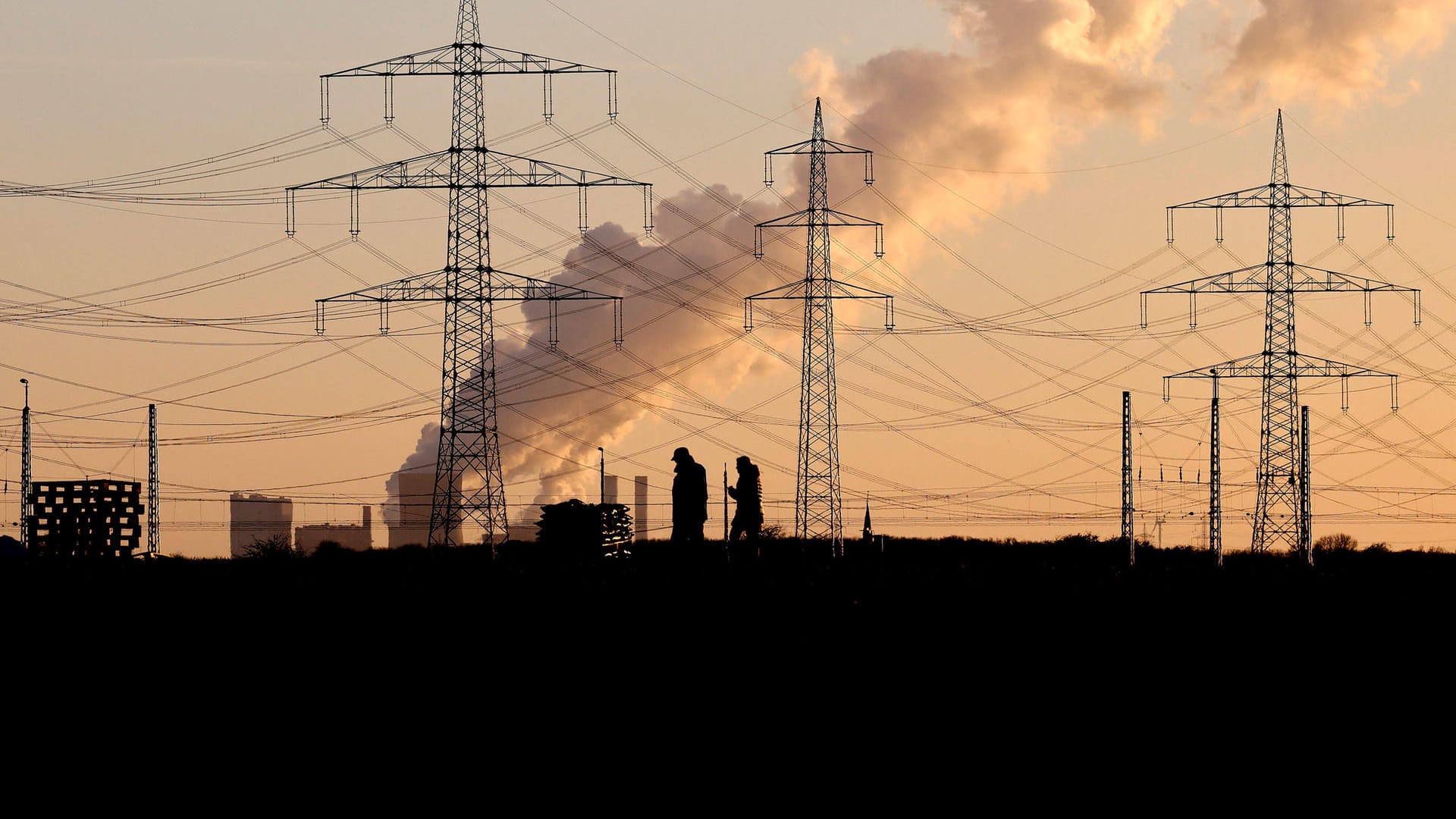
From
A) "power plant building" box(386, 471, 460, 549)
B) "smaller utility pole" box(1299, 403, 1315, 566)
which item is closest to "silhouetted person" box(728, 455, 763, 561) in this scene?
"smaller utility pole" box(1299, 403, 1315, 566)

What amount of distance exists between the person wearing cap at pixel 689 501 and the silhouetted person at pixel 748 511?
1.91 feet

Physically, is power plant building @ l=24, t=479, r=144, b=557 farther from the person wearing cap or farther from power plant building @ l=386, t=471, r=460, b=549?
power plant building @ l=386, t=471, r=460, b=549

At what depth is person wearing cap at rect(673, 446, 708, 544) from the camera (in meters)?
33.3

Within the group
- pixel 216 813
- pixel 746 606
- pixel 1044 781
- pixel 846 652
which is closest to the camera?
pixel 216 813

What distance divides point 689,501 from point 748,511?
149 cm

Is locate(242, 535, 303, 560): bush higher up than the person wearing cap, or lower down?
lower down

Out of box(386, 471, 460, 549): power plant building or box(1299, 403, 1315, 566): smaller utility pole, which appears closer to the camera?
box(1299, 403, 1315, 566): smaller utility pole

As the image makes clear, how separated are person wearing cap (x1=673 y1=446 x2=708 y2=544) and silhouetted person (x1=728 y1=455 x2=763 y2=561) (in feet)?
1.91

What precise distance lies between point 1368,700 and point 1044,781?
6.19 metres

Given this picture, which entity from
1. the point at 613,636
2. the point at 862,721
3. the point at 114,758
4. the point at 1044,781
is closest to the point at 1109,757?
the point at 1044,781

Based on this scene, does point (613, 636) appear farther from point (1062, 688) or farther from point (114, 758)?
point (114, 758)

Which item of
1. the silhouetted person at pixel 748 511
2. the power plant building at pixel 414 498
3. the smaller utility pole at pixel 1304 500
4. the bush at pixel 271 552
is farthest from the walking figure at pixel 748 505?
the power plant building at pixel 414 498

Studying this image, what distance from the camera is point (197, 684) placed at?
2230cm

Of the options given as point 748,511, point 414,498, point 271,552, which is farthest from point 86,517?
point 414,498
